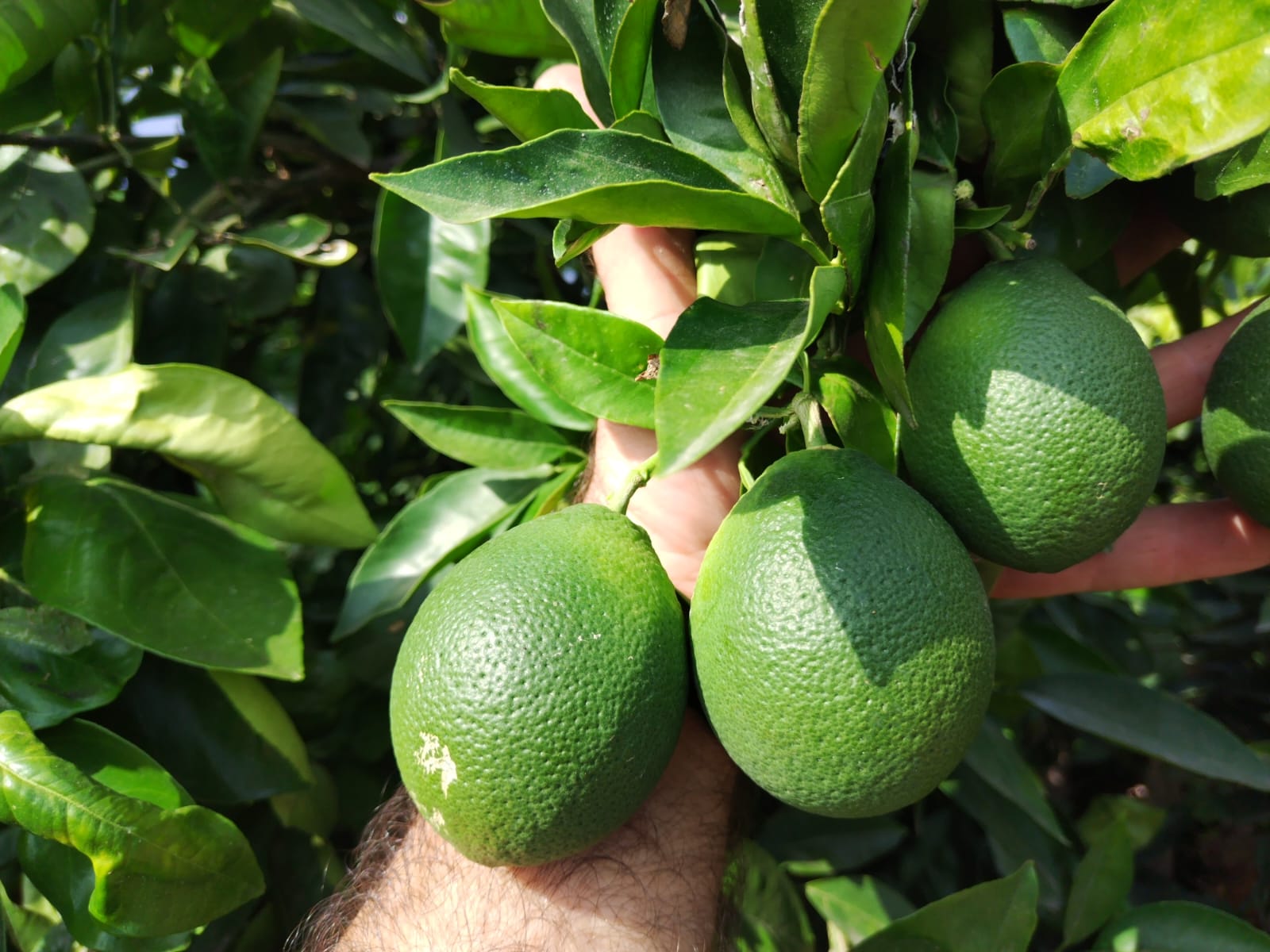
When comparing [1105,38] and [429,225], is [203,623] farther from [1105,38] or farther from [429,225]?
[1105,38]

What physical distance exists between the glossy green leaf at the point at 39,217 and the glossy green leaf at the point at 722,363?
0.85 metres

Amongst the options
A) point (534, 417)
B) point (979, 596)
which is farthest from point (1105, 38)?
point (534, 417)

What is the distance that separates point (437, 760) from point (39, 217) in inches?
34.0

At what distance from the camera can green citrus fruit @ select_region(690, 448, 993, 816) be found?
2.26 ft

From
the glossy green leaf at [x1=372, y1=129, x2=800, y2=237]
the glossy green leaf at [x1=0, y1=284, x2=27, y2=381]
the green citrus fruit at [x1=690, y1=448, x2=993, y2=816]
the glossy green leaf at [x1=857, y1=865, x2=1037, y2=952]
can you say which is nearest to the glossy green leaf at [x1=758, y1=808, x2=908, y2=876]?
the glossy green leaf at [x1=857, y1=865, x2=1037, y2=952]

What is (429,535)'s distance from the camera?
1.13m

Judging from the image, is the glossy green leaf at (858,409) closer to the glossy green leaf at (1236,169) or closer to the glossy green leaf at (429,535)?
the glossy green leaf at (1236,169)

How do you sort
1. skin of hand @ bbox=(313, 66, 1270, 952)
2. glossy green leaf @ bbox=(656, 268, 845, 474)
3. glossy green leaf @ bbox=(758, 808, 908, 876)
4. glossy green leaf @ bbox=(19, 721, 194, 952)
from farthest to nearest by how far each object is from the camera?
glossy green leaf @ bbox=(758, 808, 908, 876) → skin of hand @ bbox=(313, 66, 1270, 952) → glossy green leaf @ bbox=(19, 721, 194, 952) → glossy green leaf @ bbox=(656, 268, 845, 474)

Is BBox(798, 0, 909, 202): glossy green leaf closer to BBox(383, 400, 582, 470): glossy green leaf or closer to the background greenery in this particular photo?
the background greenery

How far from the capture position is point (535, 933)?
917mm

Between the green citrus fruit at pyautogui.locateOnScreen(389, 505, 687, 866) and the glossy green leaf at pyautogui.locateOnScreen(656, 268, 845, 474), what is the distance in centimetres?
25

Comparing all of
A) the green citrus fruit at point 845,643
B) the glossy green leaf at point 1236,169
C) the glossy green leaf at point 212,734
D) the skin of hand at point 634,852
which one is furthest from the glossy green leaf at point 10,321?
the glossy green leaf at point 1236,169

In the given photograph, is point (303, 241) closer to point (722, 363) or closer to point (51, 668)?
point (51, 668)

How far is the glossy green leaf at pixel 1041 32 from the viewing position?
0.77 m
